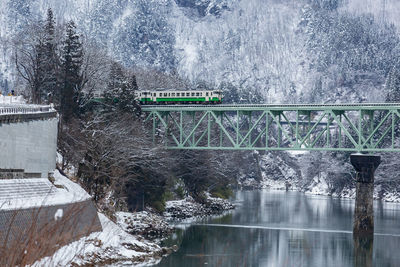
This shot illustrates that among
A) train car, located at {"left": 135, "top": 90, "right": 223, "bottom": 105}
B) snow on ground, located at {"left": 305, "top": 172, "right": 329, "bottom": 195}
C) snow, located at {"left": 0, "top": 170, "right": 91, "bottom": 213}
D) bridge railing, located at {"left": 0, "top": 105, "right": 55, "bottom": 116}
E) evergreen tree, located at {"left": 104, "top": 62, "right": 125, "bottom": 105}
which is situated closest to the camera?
snow, located at {"left": 0, "top": 170, "right": 91, "bottom": 213}

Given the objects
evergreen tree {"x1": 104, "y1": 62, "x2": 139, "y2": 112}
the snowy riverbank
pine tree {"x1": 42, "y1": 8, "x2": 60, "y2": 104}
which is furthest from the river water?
pine tree {"x1": 42, "y1": 8, "x2": 60, "y2": 104}

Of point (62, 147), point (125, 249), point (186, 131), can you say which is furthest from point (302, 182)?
point (125, 249)

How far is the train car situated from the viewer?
81438 mm

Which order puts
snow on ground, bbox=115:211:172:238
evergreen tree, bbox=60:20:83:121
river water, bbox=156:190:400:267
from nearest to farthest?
river water, bbox=156:190:400:267 → snow on ground, bbox=115:211:172:238 → evergreen tree, bbox=60:20:83:121

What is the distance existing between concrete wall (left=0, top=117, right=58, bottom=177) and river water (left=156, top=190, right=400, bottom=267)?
10313 mm

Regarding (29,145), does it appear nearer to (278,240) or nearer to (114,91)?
(278,240)

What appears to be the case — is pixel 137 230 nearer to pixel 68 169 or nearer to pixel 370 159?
pixel 68 169

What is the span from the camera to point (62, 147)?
2557 inches

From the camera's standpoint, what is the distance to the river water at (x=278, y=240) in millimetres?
49688

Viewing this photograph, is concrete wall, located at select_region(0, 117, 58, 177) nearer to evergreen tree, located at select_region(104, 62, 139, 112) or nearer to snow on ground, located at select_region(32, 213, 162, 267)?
snow on ground, located at select_region(32, 213, 162, 267)

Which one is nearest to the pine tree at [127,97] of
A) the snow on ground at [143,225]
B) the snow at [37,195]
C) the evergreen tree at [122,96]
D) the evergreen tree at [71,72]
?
the evergreen tree at [122,96]

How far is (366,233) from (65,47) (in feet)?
114

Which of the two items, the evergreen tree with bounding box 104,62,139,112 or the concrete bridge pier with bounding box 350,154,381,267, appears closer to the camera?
the concrete bridge pier with bounding box 350,154,381,267

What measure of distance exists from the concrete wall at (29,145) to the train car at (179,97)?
96.3 ft
